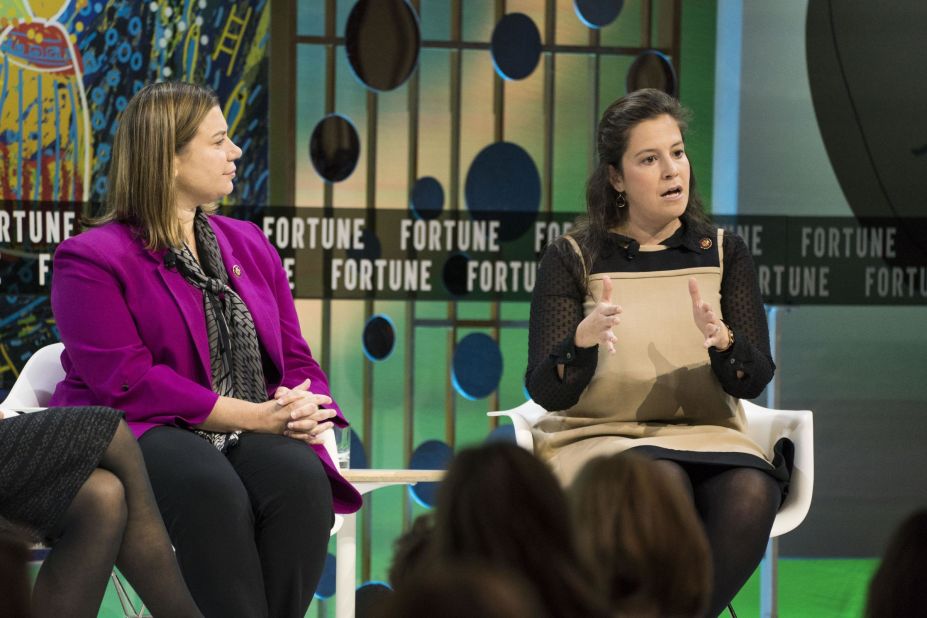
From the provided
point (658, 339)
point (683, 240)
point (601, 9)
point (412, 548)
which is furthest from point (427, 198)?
point (412, 548)

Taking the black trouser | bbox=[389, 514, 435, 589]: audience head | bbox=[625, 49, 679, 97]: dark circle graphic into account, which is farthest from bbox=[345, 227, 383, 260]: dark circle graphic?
bbox=[389, 514, 435, 589]: audience head

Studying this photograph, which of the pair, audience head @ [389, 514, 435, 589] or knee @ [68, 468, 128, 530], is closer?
audience head @ [389, 514, 435, 589]

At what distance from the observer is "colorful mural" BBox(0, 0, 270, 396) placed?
4.12 meters

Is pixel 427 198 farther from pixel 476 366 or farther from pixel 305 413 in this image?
pixel 305 413

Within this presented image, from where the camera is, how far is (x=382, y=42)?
425 cm

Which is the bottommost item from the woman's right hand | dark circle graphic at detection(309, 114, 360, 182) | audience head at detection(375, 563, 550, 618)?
the woman's right hand

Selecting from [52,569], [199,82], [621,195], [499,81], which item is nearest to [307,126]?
[199,82]

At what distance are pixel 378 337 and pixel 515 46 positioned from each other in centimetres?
111

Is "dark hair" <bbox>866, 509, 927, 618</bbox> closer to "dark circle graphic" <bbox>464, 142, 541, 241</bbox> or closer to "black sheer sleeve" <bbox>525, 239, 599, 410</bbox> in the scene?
"black sheer sleeve" <bbox>525, 239, 599, 410</bbox>

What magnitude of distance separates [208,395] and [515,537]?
5.28ft

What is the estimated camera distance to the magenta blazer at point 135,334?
2811 millimetres

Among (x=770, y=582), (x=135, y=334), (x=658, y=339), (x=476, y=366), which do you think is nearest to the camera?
(x=135, y=334)

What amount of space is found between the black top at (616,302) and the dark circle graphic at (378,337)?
130cm

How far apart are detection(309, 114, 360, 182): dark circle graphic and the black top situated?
4.39 feet
